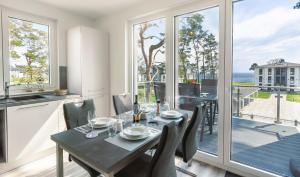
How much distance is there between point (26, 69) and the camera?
2.92m

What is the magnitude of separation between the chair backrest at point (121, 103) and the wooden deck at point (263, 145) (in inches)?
51.2

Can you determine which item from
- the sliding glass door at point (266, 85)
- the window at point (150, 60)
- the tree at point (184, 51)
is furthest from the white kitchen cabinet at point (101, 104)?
the sliding glass door at point (266, 85)

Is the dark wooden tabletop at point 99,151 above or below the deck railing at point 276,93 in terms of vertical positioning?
below

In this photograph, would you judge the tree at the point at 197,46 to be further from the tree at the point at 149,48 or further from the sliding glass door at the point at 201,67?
the tree at the point at 149,48

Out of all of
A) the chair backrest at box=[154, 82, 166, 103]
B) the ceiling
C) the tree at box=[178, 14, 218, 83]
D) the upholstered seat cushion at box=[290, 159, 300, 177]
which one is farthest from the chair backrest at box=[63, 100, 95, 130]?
the upholstered seat cushion at box=[290, 159, 300, 177]

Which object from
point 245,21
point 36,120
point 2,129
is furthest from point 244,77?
point 2,129

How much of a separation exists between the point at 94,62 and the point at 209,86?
82.6 inches

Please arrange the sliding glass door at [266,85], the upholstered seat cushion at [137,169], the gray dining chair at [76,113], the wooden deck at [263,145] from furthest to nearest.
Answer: the wooden deck at [263,145], the sliding glass door at [266,85], the gray dining chair at [76,113], the upholstered seat cushion at [137,169]

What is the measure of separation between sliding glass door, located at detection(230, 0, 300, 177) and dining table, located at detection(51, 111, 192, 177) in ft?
4.41

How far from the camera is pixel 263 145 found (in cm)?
225

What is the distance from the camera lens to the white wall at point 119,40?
10.2 ft

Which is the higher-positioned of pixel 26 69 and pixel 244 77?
pixel 26 69

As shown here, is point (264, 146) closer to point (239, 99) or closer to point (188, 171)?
point (239, 99)

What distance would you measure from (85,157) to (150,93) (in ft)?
6.81
